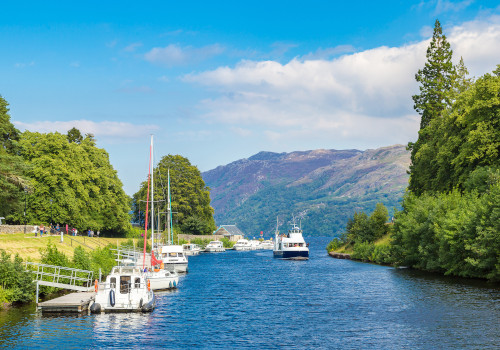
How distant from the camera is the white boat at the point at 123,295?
43.4 meters

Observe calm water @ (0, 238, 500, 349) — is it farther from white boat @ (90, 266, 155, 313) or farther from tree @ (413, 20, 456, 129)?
tree @ (413, 20, 456, 129)

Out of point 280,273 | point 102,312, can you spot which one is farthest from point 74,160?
point 102,312

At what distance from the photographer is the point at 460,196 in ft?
243

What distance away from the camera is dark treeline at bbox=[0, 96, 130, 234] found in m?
85.8

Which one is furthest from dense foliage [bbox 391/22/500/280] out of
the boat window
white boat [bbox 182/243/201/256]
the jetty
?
white boat [bbox 182/243/201/256]

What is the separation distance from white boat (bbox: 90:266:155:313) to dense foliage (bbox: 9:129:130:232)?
44607mm

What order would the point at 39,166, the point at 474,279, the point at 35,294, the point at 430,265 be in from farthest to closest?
the point at 39,166 < the point at 430,265 < the point at 474,279 < the point at 35,294

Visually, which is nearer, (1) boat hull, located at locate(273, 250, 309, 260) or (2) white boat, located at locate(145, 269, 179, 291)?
(2) white boat, located at locate(145, 269, 179, 291)

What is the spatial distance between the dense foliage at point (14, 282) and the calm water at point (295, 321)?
222 centimetres

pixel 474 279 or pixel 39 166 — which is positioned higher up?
pixel 39 166

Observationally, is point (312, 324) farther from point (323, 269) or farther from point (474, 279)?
point (323, 269)

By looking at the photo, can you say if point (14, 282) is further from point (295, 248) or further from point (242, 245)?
point (242, 245)

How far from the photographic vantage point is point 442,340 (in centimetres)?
3259

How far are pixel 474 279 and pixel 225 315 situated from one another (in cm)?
3137
